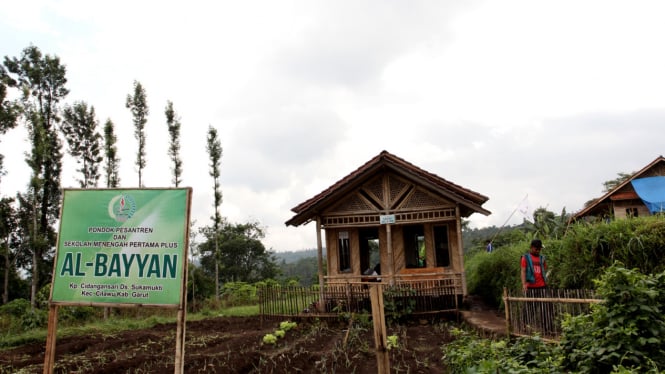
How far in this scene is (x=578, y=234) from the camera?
8.30 metres

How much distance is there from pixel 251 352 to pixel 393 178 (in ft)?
24.5

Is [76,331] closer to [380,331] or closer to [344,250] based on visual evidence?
[344,250]

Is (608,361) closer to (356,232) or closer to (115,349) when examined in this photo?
(115,349)

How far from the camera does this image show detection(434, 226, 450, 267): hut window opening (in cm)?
1446

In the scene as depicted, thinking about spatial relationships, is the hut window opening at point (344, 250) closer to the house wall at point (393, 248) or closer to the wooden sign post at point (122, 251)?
the house wall at point (393, 248)

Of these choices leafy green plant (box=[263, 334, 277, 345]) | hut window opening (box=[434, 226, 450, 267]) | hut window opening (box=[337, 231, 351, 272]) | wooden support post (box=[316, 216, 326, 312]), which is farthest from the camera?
hut window opening (box=[337, 231, 351, 272])

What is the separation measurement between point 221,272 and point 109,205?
114ft

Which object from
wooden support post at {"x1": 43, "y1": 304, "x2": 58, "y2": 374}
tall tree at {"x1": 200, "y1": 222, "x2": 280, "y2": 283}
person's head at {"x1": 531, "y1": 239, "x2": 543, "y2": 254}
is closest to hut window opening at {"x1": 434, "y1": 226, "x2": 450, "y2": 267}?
person's head at {"x1": 531, "y1": 239, "x2": 543, "y2": 254}

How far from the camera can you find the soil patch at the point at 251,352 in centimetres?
714

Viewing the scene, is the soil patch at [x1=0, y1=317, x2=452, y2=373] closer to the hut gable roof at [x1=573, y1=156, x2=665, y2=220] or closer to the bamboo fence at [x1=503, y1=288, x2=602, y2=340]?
the bamboo fence at [x1=503, y1=288, x2=602, y2=340]

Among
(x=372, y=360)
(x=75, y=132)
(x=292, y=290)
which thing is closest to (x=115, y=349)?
(x=292, y=290)

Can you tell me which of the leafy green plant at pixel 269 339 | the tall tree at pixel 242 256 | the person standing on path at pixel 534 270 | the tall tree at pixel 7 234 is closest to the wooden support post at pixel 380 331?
the person standing on path at pixel 534 270

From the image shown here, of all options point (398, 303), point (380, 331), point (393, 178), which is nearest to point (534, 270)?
point (398, 303)

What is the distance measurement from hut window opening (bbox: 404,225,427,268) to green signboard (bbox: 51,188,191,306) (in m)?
11.3
